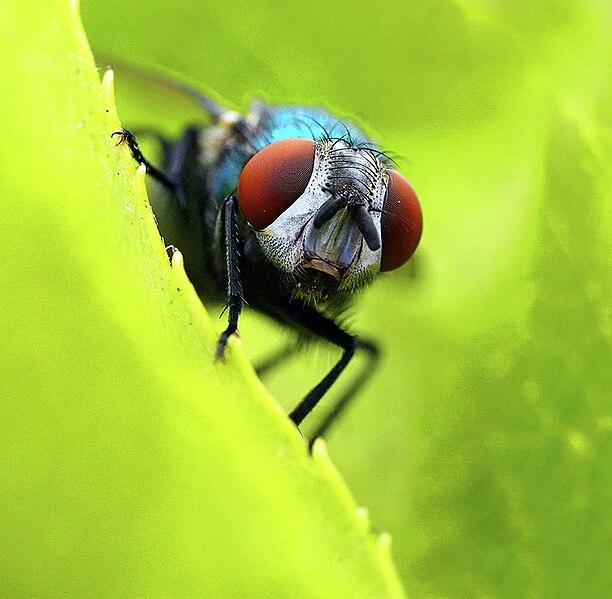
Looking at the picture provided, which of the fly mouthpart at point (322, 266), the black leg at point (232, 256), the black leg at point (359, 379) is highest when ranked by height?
the fly mouthpart at point (322, 266)

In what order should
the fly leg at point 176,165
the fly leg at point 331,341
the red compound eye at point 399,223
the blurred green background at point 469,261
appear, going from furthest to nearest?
the fly leg at point 176,165 → the fly leg at point 331,341 → the red compound eye at point 399,223 → the blurred green background at point 469,261

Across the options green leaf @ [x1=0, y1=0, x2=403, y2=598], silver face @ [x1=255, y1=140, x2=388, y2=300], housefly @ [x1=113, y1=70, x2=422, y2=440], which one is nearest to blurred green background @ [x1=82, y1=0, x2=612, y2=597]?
housefly @ [x1=113, y1=70, x2=422, y2=440]

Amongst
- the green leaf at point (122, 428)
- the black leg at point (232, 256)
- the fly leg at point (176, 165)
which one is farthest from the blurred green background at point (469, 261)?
the green leaf at point (122, 428)

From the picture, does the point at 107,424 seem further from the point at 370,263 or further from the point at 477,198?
the point at 477,198

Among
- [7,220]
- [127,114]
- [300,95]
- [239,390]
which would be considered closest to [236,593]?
[239,390]

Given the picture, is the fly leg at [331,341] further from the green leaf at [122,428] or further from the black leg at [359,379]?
the green leaf at [122,428]

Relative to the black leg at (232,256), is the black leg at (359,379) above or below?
below

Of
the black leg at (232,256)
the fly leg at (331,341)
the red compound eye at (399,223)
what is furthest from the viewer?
the fly leg at (331,341)
